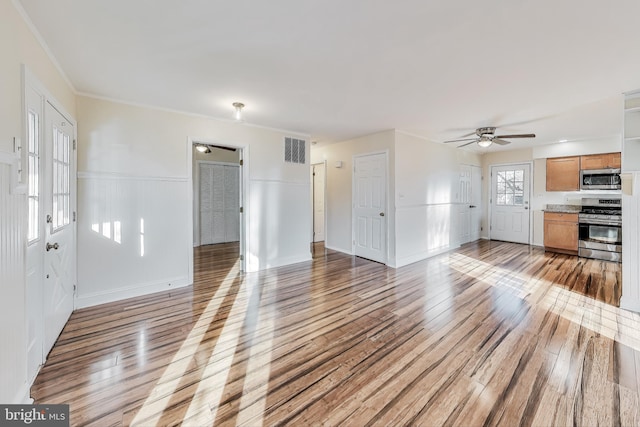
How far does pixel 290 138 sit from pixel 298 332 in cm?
356

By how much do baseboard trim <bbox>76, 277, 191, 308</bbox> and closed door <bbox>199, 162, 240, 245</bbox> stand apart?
10.8 feet

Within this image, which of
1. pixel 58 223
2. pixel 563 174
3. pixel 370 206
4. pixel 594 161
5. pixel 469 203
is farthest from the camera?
pixel 469 203

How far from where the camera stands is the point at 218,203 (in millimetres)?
7285

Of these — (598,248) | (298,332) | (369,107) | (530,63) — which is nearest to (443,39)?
(530,63)

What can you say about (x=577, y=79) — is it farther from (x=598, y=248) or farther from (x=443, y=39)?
(x=598, y=248)

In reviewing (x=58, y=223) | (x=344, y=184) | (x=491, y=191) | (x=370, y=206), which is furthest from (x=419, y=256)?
(x=58, y=223)

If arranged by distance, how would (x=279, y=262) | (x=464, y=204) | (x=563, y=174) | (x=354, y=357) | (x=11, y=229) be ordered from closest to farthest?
(x=11, y=229) < (x=354, y=357) < (x=279, y=262) < (x=563, y=174) < (x=464, y=204)

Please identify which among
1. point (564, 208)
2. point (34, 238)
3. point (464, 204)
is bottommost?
point (34, 238)

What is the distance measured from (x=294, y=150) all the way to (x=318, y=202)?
2.58 metres

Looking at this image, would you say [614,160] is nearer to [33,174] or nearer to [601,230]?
[601,230]

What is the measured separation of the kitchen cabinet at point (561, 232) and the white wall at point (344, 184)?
396cm

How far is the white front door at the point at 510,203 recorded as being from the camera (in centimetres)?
696

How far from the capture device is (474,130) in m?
4.92

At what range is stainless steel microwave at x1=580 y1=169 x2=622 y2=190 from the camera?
5.54m
